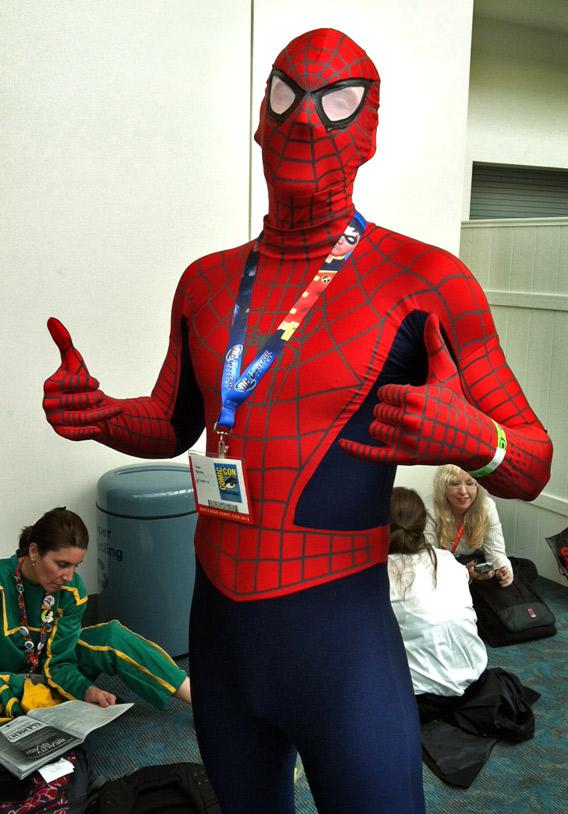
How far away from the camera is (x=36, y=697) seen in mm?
2850

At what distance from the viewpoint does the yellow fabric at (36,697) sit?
281 centimetres

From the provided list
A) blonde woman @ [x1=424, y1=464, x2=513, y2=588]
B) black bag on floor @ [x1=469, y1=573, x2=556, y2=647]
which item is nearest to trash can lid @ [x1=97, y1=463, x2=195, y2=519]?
blonde woman @ [x1=424, y1=464, x2=513, y2=588]

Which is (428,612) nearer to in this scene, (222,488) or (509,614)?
(509,614)

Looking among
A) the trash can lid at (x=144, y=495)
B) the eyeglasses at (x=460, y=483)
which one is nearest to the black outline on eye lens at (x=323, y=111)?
the trash can lid at (x=144, y=495)

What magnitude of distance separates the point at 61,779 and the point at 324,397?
5.84ft

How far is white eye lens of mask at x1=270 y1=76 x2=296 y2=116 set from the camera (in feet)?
4.55

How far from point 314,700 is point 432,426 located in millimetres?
506

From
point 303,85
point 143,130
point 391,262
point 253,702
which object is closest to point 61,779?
point 253,702

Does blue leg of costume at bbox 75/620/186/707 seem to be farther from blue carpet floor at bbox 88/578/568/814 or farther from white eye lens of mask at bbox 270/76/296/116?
white eye lens of mask at bbox 270/76/296/116

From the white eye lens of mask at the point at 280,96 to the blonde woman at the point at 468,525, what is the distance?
273 centimetres

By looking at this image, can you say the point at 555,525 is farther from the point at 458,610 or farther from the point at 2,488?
the point at 2,488

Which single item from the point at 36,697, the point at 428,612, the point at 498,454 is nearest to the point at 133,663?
the point at 36,697

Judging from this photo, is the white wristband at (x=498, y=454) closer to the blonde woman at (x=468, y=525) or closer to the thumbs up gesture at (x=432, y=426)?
the thumbs up gesture at (x=432, y=426)

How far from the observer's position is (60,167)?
3391mm
